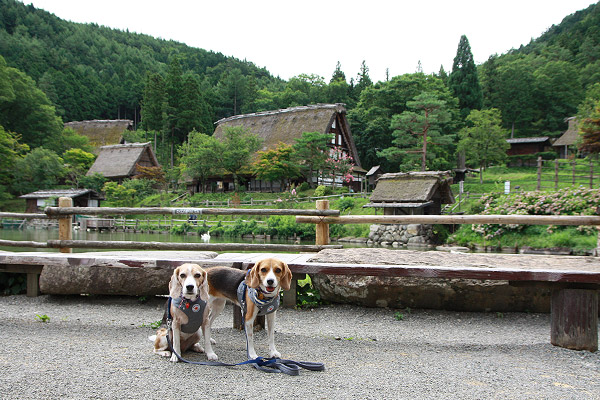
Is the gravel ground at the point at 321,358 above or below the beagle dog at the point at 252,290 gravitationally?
below

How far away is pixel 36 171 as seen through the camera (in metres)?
30.1

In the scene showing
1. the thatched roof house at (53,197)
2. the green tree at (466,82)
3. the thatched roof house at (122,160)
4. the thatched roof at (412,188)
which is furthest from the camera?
the thatched roof house at (122,160)

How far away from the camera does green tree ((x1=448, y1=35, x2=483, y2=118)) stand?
3472cm

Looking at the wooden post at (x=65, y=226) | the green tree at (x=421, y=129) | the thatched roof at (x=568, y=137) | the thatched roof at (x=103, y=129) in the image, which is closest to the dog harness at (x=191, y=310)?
the wooden post at (x=65, y=226)

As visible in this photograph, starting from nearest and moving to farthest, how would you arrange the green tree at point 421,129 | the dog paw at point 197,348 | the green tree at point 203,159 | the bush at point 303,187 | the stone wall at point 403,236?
1. the dog paw at point 197,348
2. the stone wall at point 403,236
3. the green tree at point 421,129
4. the bush at point 303,187
5. the green tree at point 203,159

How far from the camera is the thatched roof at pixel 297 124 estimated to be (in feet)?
96.4

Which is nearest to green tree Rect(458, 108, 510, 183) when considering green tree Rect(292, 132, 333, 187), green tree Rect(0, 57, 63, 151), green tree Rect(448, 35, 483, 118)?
green tree Rect(448, 35, 483, 118)

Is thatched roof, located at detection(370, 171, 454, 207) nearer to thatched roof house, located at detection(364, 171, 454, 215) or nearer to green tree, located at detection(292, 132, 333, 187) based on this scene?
thatched roof house, located at detection(364, 171, 454, 215)

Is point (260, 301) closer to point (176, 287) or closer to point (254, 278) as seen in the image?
point (254, 278)

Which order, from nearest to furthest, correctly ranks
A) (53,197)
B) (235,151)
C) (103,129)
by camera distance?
(235,151)
(53,197)
(103,129)

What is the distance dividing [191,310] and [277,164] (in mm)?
23008

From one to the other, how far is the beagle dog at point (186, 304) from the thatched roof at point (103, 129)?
47.5 metres

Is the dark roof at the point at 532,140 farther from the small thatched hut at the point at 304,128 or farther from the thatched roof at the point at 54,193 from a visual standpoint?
the thatched roof at the point at 54,193

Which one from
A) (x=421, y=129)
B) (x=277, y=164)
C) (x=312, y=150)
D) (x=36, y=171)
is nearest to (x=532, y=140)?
(x=421, y=129)
